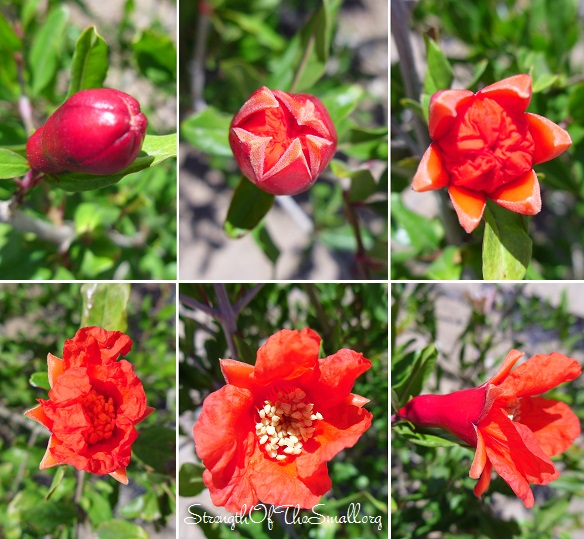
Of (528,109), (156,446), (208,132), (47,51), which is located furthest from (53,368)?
(528,109)

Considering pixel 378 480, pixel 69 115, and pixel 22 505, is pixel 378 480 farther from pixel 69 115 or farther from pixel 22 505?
pixel 69 115

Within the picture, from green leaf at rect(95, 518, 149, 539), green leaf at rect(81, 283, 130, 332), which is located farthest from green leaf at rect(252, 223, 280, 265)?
green leaf at rect(95, 518, 149, 539)

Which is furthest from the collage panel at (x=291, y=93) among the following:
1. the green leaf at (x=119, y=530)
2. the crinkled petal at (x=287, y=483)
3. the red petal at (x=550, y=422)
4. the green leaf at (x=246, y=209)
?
the green leaf at (x=119, y=530)

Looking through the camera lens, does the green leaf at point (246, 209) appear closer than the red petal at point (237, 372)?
No

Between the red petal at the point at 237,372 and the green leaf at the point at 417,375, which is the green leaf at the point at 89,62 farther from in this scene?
the green leaf at the point at 417,375

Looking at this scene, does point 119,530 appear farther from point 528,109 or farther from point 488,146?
point 528,109

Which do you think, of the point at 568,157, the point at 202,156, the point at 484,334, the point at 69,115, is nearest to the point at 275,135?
the point at 69,115
